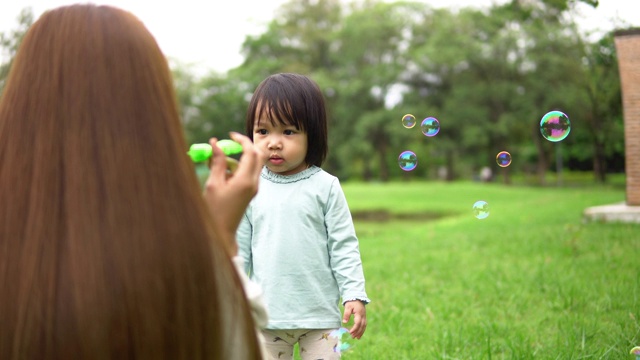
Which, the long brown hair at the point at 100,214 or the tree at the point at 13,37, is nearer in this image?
the long brown hair at the point at 100,214

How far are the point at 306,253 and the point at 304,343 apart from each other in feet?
1.25

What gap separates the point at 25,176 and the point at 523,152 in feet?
155

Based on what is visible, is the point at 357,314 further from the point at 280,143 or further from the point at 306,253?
the point at 280,143

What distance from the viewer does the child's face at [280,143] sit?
2.66 metres

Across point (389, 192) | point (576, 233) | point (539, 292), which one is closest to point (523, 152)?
point (389, 192)

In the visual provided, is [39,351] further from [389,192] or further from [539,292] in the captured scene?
[389,192]

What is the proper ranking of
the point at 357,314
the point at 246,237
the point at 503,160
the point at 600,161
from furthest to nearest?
the point at 600,161, the point at 503,160, the point at 246,237, the point at 357,314

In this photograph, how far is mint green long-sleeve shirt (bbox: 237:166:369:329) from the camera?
2.64 m

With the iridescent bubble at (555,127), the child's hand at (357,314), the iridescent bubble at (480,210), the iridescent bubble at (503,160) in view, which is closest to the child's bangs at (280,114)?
the child's hand at (357,314)

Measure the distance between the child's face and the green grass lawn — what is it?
5.15ft

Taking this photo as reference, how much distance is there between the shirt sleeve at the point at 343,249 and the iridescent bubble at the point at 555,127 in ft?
8.84

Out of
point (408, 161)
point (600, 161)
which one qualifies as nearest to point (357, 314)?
point (408, 161)

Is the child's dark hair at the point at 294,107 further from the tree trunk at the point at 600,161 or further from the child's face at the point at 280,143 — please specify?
the tree trunk at the point at 600,161

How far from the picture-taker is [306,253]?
2.67 meters
